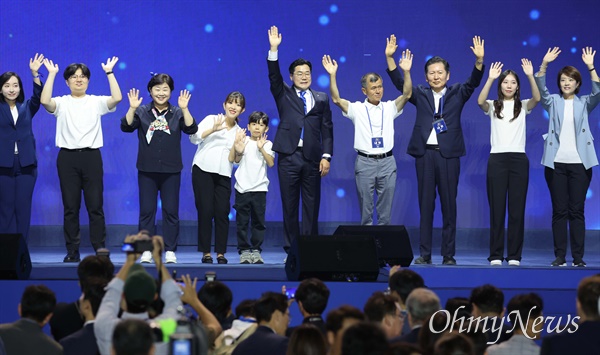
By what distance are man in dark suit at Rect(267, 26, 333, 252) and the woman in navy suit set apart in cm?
184

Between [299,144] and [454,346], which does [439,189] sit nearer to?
[299,144]

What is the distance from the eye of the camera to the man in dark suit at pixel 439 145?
7195mm

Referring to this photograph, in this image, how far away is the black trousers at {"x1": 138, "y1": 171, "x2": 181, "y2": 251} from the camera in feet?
23.0

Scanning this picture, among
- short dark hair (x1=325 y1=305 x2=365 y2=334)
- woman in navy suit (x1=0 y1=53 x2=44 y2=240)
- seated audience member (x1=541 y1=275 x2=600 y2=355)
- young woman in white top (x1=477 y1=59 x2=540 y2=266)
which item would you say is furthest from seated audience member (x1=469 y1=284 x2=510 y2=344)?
woman in navy suit (x1=0 y1=53 x2=44 y2=240)

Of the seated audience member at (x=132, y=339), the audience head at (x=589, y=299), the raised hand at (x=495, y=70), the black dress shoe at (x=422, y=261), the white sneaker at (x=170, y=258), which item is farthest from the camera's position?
the raised hand at (x=495, y=70)

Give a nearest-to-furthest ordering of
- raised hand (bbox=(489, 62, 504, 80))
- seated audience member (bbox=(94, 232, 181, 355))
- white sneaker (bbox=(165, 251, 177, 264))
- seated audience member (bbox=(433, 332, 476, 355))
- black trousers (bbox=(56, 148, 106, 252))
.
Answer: seated audience member (bbox=(433, 332, 476, 355)) < seated audience member (bbox=(94, 232, 181, 355)) < white sneaker (bbox=(165, 251, 177, 264)) < black trousers (bbox=(56, 148, 106, 252)) < raised hand (bbox=(489, 62, 504, 80))

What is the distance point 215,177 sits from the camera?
7.11m

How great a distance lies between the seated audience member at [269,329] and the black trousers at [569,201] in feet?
11.6

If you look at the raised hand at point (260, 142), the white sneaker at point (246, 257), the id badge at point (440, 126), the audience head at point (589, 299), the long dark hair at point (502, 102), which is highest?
the long dark hair at point (502, 102)

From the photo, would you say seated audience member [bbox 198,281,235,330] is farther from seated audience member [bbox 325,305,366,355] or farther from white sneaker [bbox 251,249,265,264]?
white sneaker [bbox 251,249,265,264]

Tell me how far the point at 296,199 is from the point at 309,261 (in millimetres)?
1320

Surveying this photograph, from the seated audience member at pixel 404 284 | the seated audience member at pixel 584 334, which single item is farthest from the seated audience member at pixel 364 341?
the seated audience member at pixel 404 284

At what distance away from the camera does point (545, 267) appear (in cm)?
679

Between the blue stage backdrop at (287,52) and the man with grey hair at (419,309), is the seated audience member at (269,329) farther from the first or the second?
the blue stage backdrop at (287,52)
